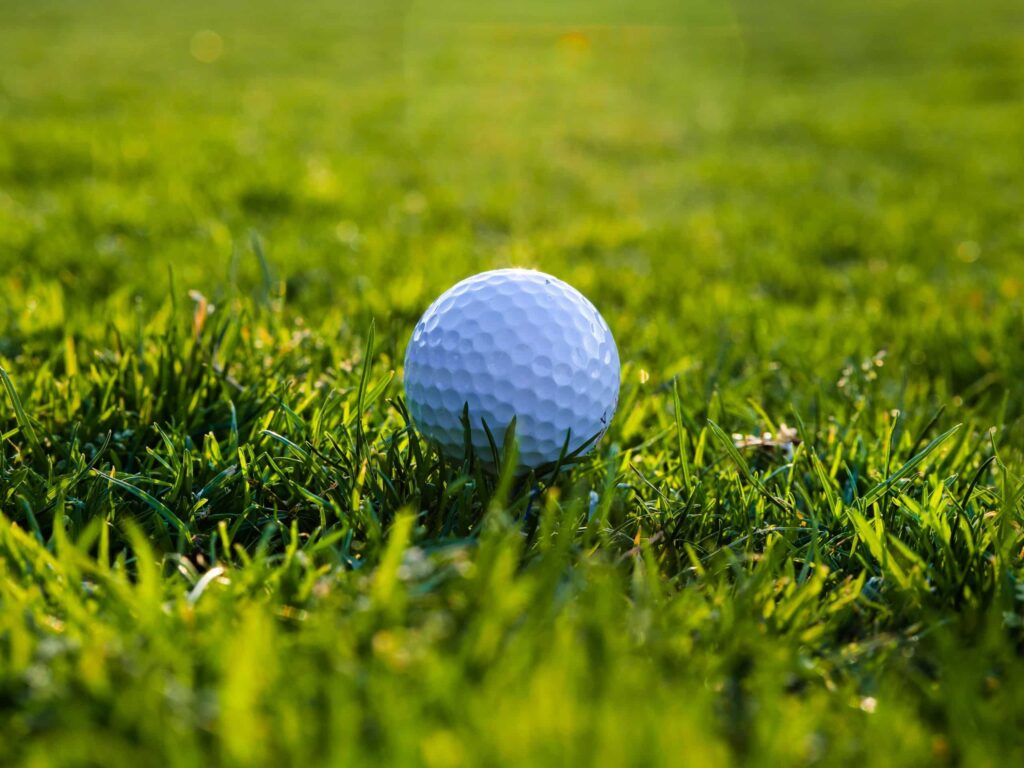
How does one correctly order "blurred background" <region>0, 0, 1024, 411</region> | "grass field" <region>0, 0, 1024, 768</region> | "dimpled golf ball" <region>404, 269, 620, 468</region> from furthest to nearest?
1. "blurred background" <region>0, 0, 1024, 411</region>
2. "dimpled golf ball" <region>404, 269, 620, 468</region>
3. "grass field" <region>0, 0, 1024, 768</region>

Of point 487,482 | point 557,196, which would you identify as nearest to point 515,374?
point 487,482

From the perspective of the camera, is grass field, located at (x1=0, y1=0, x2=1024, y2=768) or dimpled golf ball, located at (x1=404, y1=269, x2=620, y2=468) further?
dimpled golf ball, located at (x1=404, y1=269, x2=620, y2=468)

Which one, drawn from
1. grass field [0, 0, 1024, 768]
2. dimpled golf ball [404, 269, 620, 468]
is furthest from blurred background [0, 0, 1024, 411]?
dimpled golf ball [404, 269, 620, 468]

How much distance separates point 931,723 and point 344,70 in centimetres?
1202

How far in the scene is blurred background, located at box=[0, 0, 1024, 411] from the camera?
10.4ft

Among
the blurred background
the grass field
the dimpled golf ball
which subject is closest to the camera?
the grass field

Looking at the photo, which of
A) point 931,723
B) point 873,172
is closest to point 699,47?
point 873,172

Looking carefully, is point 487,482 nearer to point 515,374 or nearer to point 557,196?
point 515,374

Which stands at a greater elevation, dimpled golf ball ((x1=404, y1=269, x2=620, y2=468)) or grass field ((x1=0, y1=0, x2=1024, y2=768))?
dimpled golf ball ((x1=404, y1=269, x2=620, y2=468))

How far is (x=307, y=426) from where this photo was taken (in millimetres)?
2008

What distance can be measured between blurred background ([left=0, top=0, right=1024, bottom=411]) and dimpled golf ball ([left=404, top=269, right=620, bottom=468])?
820 mm

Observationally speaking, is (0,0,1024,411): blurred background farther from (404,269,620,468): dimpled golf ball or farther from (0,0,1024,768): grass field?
(404,269,620,468): dimpled golf ball

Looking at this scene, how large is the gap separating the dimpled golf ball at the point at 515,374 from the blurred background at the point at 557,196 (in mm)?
820

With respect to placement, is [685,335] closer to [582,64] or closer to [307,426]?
[307,426]
